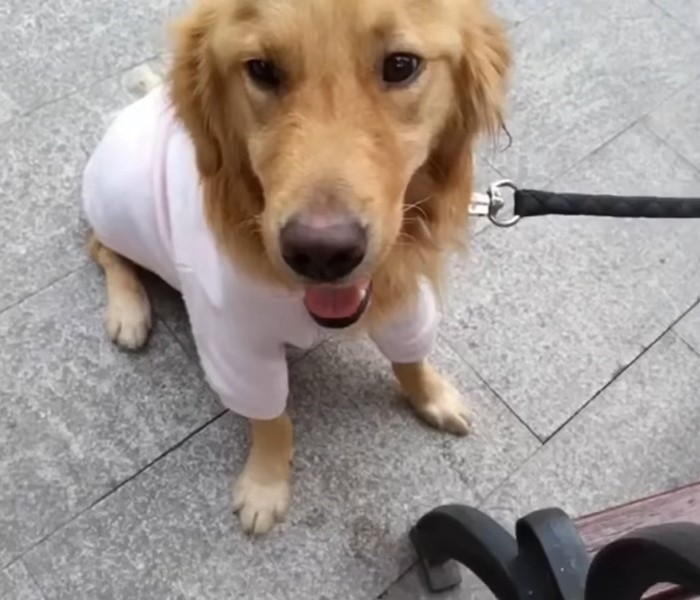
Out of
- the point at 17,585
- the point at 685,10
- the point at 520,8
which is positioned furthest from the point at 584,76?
the point at 17,585

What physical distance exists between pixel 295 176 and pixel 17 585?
945 mm

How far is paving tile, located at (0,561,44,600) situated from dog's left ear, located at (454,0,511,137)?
1020mm

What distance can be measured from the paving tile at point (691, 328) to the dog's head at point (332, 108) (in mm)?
835

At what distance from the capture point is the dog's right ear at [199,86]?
128 centimetres

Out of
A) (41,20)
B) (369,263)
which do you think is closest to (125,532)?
(369,263)

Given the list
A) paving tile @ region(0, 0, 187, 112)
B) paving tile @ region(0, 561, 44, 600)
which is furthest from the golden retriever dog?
paving tile @ region(0, 0, 187, 112)

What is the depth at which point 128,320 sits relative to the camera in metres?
1.92

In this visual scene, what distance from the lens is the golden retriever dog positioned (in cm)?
116

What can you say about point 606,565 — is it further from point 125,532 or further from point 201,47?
point 125,532

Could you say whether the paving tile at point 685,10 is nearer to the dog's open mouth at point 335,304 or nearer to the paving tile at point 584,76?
the paving tile at point 584,76

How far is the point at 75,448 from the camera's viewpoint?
72.6 inches

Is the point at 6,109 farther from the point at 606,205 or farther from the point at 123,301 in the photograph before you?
the point at 606,205

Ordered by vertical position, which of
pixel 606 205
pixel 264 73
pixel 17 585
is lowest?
pixel 17 585

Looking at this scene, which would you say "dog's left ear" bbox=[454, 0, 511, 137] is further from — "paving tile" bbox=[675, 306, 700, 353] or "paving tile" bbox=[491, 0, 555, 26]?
"paving tile" bbox=[491, 0, 555, 26]
